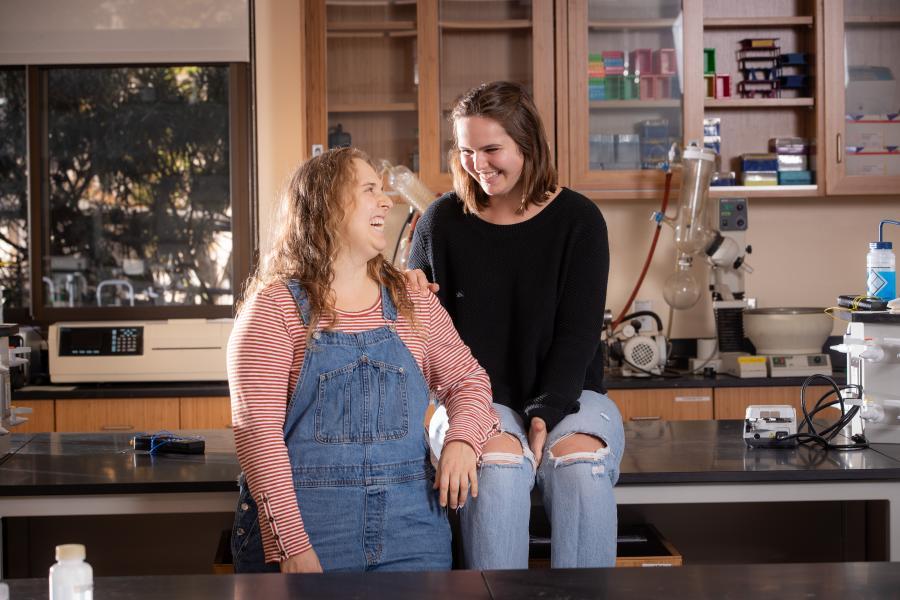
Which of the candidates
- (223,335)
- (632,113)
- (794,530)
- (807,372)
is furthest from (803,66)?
(223,335)

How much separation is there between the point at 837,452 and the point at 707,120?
189 cm

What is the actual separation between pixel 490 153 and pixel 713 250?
1.67 m

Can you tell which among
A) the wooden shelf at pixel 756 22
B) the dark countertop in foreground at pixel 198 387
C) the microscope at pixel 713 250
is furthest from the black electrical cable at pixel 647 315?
the wooden shelf at pixel 756 22

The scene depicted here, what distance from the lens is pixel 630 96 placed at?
359cm

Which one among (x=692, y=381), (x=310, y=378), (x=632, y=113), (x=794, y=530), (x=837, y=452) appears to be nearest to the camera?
(x=310, y=378)

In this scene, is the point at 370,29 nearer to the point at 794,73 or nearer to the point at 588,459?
the point at 794,73

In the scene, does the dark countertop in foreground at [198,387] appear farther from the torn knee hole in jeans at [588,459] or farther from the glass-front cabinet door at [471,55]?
the torn knee hole in jeans at [588,459]

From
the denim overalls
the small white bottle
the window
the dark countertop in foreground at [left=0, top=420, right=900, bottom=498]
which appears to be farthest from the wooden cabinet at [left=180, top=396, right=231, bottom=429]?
the small white bottle

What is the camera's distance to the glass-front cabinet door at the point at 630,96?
356 cm

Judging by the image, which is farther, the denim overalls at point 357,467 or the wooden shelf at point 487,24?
the wooden shelf at point 487,24

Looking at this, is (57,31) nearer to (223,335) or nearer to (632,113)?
(223,335)

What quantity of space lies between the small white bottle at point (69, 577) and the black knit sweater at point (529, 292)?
3.63ft

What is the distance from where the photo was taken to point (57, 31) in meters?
3.60

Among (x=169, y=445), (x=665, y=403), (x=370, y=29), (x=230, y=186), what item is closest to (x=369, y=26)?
(x=370, y=29)
